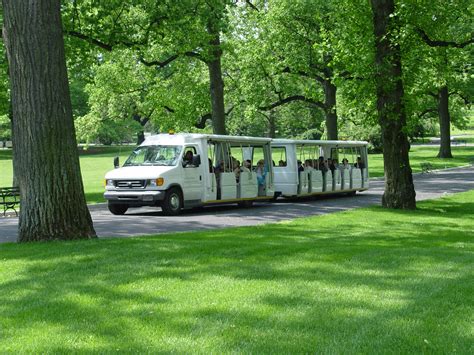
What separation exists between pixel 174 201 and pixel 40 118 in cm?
1011

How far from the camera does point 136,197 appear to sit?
875 inches

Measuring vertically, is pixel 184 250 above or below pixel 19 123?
below

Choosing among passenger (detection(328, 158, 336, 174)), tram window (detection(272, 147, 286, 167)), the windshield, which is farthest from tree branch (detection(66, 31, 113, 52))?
passenger (detection(328, 158, 336, 174))

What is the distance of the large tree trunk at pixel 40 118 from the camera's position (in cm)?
1280

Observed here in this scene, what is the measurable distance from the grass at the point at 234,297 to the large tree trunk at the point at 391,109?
10554 mm

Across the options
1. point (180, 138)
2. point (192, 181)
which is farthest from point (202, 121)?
point (192, 181)

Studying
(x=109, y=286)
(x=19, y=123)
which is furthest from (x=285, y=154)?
(x=109, y=286)

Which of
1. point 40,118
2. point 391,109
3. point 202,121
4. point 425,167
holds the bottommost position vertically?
point 425,167

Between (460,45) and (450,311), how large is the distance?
66.2 ft

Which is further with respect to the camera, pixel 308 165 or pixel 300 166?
pixel 308 165

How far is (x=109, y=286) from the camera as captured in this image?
8.24 m

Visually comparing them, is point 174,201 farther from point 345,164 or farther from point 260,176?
point 345,164

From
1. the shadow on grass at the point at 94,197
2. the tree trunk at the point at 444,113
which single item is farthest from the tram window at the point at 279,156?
the tree trunk at the point at 444,113

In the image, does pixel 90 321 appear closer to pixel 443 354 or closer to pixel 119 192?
pixel 443 354
